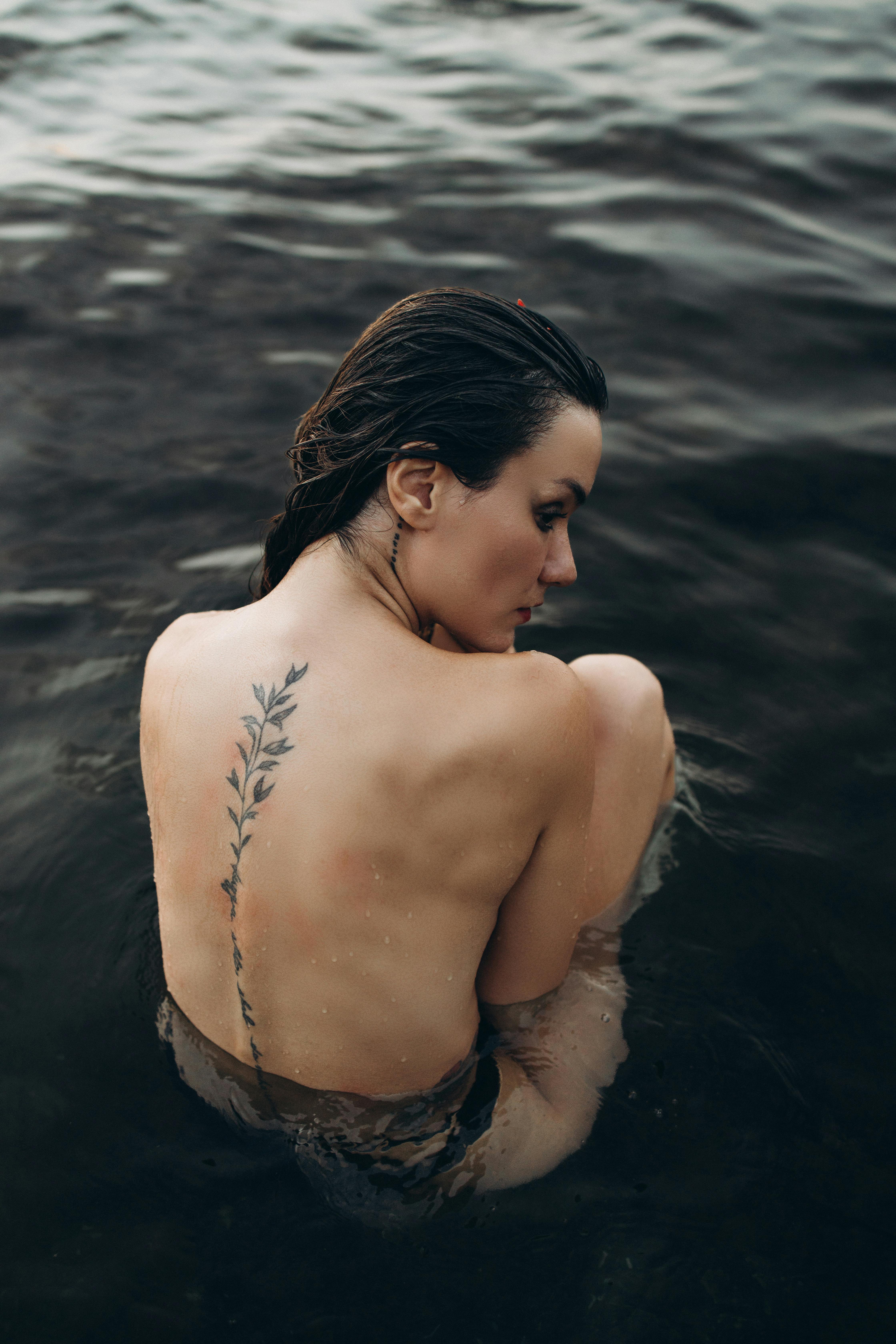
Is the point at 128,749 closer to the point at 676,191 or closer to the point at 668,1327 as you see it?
the point at 668,1327

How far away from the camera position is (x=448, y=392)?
1817 mm

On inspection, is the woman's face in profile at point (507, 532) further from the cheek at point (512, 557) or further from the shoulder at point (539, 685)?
the shoulder at point (539, 685)

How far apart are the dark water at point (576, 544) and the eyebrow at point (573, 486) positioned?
48.1 inches

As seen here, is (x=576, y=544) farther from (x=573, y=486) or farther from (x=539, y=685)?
(x=539, y=685)

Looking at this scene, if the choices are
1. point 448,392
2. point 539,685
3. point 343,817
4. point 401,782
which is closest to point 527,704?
point 539,685

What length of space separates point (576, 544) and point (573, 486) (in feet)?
7.18

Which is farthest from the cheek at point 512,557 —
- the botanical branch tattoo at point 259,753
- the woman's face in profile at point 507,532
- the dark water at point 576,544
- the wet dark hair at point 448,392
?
the dark water at point 576,544

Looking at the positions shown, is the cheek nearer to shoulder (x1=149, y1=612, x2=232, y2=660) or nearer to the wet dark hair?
the wet dark hair

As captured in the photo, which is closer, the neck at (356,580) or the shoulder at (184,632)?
the neck at (356,580)

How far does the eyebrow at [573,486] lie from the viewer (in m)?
1.90

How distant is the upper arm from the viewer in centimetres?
181

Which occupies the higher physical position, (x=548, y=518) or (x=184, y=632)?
(x=548, y=518)

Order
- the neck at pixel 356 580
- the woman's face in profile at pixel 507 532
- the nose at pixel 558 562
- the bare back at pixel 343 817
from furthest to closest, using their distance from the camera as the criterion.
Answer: the nose at pixel 558 562 → the woman's face in profile at pixel 507 532 → the neck at pixel 356 580 → the bare back at pixel 343 817

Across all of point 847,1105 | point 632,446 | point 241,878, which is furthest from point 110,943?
point 632,446
